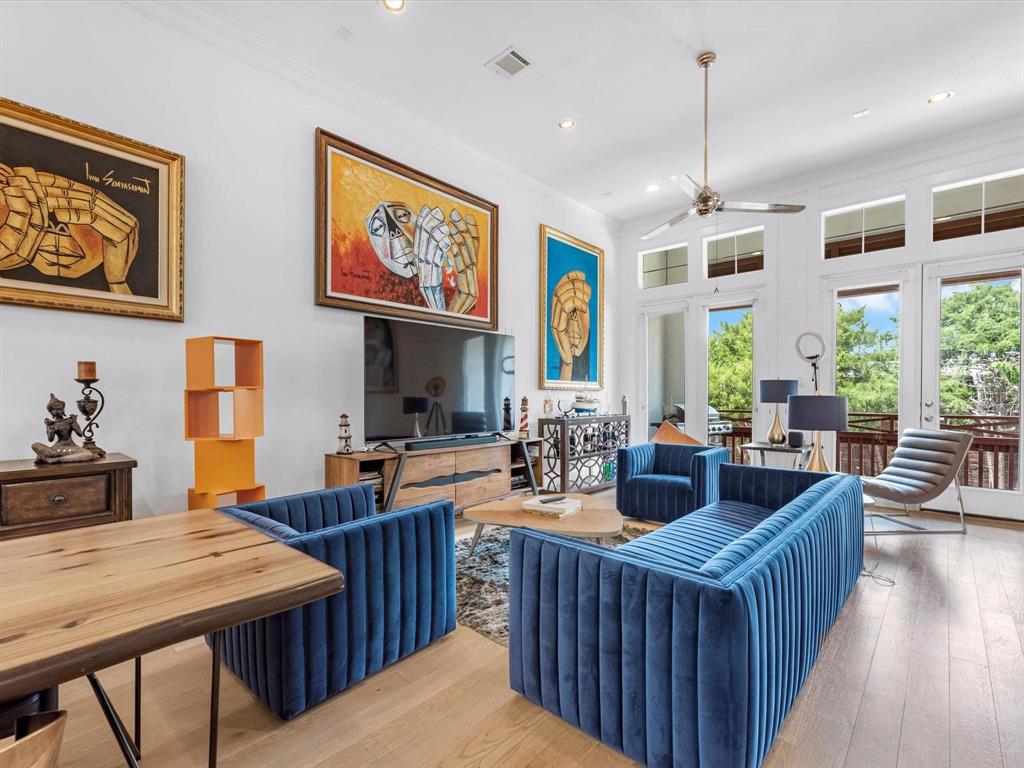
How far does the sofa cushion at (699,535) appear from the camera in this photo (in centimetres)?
217

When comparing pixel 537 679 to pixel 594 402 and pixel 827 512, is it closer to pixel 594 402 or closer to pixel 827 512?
pixel 827 512

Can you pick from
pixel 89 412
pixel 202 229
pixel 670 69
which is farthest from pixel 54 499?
pixel 670 69

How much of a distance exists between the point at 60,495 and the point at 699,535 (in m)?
2.90

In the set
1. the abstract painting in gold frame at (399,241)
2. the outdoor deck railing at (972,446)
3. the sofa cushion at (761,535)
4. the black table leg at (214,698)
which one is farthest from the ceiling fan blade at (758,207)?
the black table leg at (214,698)

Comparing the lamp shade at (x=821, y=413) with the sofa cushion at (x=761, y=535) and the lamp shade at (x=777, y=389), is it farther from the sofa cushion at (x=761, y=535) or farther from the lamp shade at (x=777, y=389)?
the sofa cushion at (x=761, y=535)

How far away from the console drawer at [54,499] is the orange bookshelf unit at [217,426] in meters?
0.54

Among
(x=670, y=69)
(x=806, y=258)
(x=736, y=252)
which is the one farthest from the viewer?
(x=736, y=252)

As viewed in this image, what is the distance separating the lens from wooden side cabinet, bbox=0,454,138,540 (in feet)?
6.80

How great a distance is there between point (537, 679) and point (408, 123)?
4.13 meters

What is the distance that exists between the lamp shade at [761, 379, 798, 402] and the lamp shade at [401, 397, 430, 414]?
9.83 feet

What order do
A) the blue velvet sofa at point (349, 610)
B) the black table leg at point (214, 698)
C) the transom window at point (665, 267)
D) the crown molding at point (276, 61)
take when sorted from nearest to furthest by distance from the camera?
the black table leg at point (214, 698), the blue velvet sofa at point (349, 610), the crown molding at point (276, 61), the transom window at point (665, 267)

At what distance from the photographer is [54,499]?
2.16 meters

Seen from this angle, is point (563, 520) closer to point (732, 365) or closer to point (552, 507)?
point (552, 507)

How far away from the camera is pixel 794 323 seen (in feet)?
17.6
